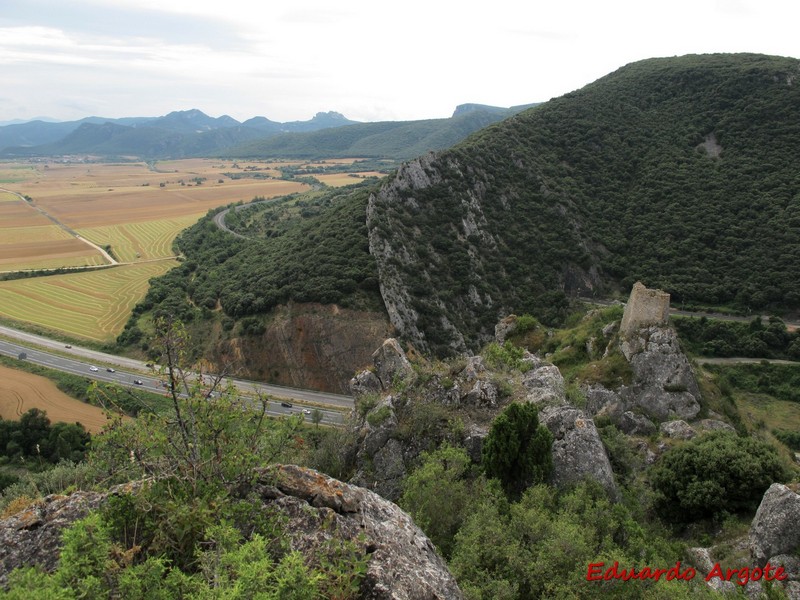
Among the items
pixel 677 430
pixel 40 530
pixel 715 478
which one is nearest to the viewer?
pixel 40 530

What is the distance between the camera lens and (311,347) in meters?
55.8

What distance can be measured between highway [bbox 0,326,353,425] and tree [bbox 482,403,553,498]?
30.3 metres

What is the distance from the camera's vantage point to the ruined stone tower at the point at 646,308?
33.6 meters

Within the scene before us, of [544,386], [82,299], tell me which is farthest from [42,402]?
[544,386]

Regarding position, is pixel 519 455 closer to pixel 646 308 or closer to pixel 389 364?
pixel 389 364

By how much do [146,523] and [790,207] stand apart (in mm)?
91134

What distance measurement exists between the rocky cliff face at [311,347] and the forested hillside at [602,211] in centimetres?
518

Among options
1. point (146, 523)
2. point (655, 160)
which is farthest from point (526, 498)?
point (655, 160)

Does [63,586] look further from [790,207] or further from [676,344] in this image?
[790,207]

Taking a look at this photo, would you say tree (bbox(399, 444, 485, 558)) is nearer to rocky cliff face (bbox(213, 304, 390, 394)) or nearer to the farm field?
rocky cliff face (bbox(213, 304, 390, 394))

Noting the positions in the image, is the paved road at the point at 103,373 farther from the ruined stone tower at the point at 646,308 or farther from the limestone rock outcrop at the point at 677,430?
the limestone rock outcrop at the point at 677,430

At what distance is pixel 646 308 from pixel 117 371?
5772 cm

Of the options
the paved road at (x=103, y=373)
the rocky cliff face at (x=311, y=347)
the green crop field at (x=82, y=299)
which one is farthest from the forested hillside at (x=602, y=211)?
the green crop field at (x=82, y=299)

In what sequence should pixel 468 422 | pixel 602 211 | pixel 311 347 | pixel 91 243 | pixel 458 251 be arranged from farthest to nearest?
1. pixel 91 243
2. pixel 602 211
3. pixel 458 251
4. pixel 311 347
5. pixel 468 422
